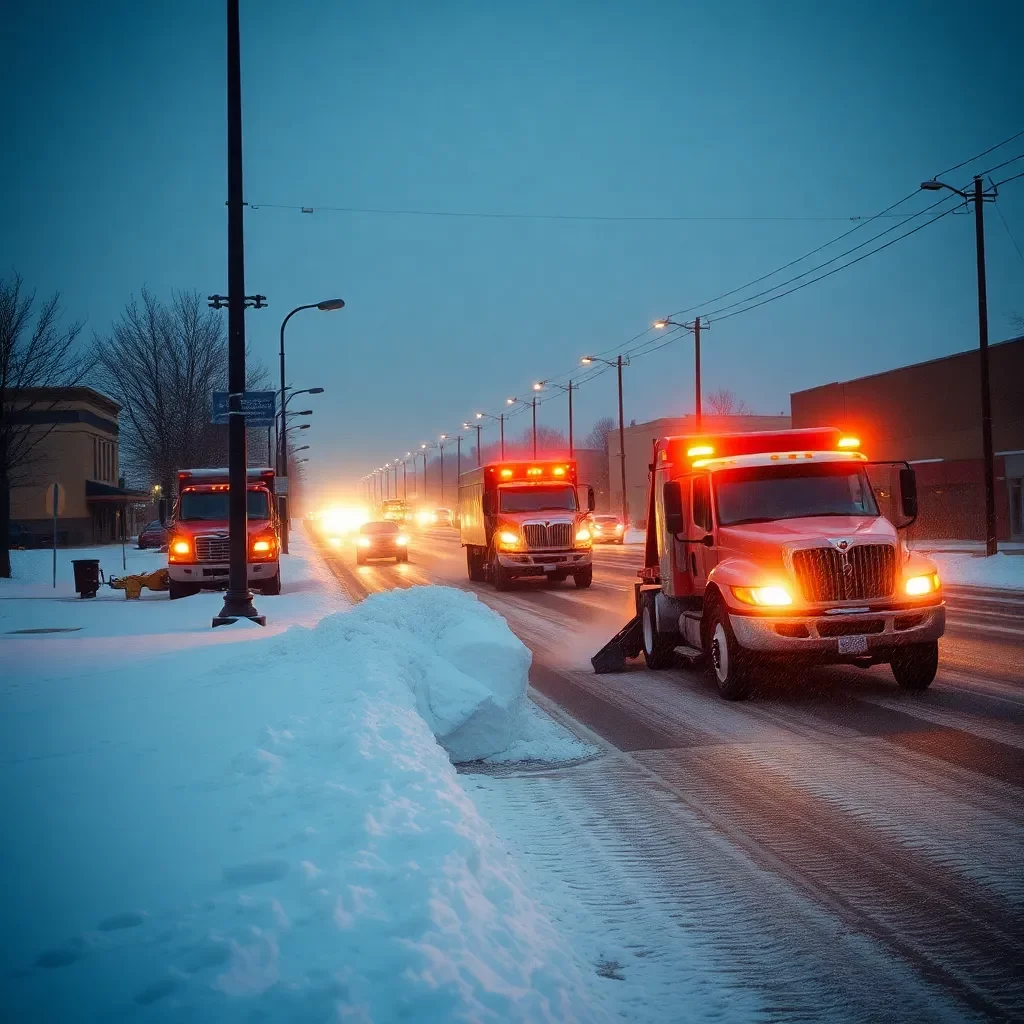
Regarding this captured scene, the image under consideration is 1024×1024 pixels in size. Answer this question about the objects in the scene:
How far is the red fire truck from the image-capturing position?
86.3 ft

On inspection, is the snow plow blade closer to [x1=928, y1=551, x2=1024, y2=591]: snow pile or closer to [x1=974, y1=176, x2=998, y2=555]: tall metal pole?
[x1=928, y1=551, x2=1024, y2=591]: snow pile

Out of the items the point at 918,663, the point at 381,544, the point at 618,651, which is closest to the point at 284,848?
the point at 918,663

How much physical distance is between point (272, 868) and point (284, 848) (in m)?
0.24

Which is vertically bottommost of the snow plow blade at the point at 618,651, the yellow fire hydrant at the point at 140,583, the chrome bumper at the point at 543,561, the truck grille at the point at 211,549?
the snow plow blade at the point at 618,651

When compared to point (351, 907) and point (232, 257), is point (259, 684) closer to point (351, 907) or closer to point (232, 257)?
point (351, 907)

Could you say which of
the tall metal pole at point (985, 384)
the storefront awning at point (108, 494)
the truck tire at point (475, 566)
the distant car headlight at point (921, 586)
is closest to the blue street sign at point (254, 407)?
the distant car headlight at point (921, 586)

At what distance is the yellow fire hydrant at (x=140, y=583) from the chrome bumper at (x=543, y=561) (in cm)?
847

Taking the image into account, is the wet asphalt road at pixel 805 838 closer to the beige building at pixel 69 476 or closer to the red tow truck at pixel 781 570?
the red tow truck at pixel 781 570

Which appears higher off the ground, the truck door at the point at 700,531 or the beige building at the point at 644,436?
the beige building at the point at 644,436

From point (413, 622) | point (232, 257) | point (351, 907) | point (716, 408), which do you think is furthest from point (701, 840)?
point (716, 408)

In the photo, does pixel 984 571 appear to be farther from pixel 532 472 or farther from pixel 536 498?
pixel 532 472

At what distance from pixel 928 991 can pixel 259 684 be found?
575 cm

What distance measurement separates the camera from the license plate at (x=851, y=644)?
9.58 meters

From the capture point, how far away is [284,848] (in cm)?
445
